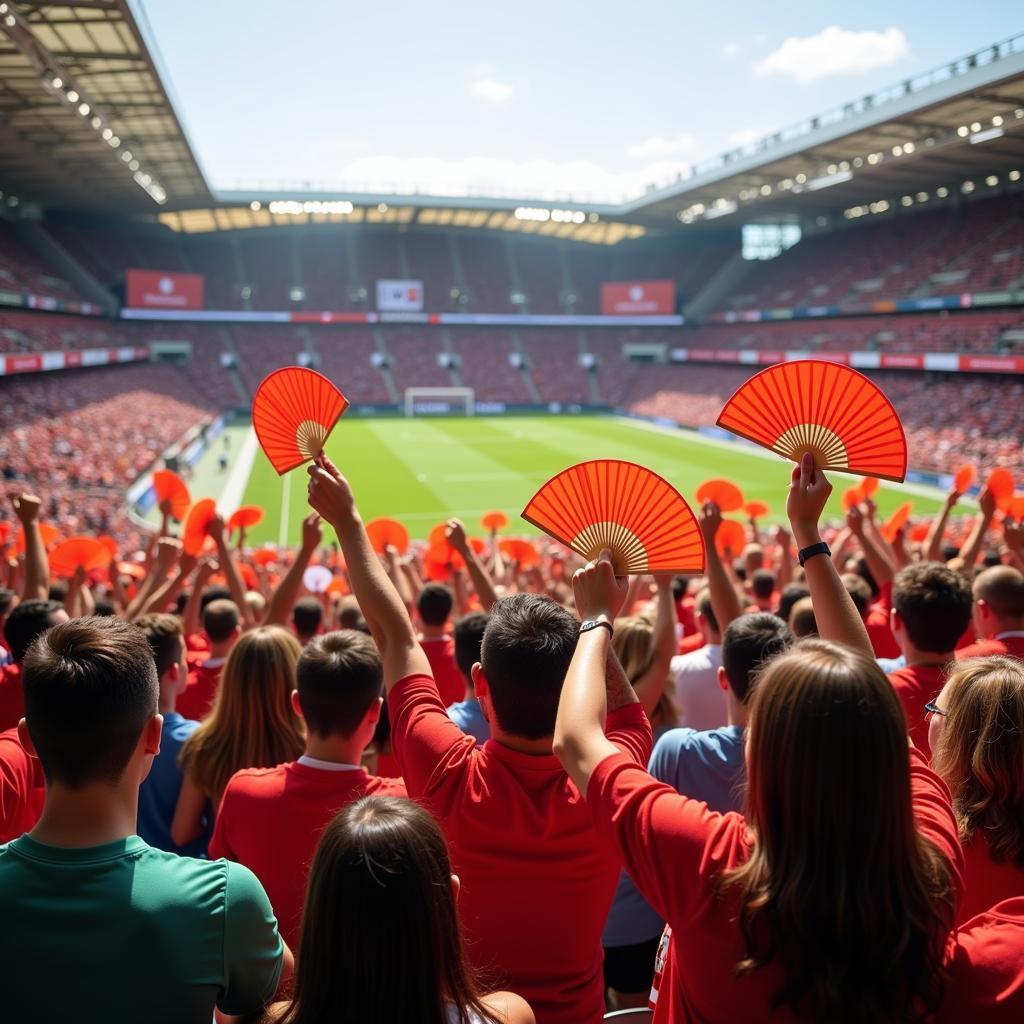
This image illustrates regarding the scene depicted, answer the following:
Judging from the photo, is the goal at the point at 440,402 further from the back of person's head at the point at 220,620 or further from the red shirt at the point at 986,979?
the red shirt at the point at 986,979

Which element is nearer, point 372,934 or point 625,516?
point 372,934

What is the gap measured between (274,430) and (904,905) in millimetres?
2616

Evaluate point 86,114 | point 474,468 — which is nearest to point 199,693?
point 474,468

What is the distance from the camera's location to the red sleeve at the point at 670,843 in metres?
1.78

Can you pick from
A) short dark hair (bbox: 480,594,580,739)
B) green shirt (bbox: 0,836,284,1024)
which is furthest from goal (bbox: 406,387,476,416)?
green shirt (bbox: 0,836,284,1024)

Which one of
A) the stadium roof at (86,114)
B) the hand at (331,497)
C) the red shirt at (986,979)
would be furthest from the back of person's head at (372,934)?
the stadium roof at (86,114)

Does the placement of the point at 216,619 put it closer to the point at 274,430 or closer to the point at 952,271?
the point at 274,430

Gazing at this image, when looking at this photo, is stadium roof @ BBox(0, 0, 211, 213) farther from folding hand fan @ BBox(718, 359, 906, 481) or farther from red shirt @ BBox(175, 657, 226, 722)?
folding hand fan @ BBox(718, 359, 906, 481)

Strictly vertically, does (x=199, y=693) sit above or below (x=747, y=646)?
below

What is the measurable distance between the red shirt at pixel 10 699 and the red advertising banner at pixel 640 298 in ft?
216

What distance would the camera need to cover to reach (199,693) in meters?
5.14

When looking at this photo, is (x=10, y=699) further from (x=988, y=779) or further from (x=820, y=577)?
(x=988, y=779)

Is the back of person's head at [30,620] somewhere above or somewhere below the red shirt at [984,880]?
above

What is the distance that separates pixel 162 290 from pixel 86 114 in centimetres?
2853
